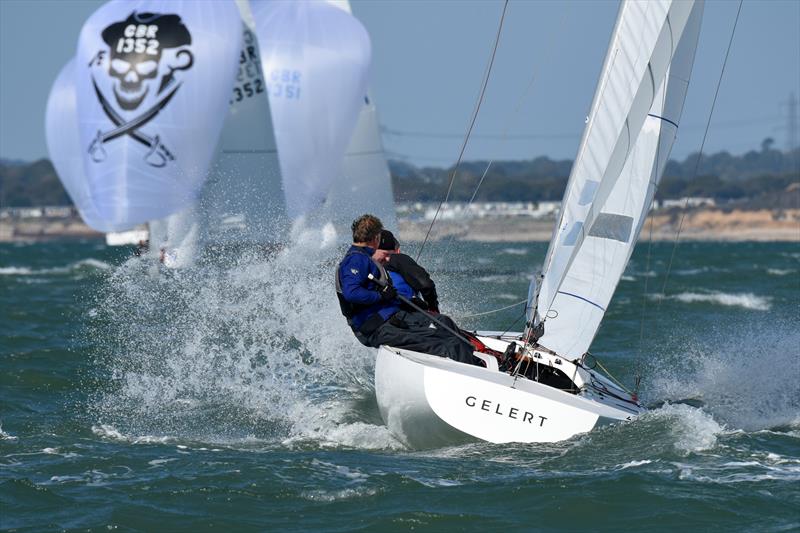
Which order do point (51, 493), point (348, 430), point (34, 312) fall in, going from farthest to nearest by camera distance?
point (34, 312) → point (348, 430) → point (51, 493)

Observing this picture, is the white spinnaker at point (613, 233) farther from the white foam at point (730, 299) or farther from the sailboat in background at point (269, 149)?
the sailboat in background at point (269, 149)

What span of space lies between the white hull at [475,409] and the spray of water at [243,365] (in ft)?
1.17

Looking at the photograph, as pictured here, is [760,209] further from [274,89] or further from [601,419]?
[601,419]

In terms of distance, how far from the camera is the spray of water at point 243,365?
688 centimetres

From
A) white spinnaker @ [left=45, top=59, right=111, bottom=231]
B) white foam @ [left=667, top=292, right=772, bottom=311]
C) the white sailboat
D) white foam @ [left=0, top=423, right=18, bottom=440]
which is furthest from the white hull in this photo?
white spinnaker @ [left=45, top=59, right=111, bottom=231]

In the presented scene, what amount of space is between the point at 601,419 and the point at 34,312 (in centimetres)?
1086

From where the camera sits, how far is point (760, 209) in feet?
296

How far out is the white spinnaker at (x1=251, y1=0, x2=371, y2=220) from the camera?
1900cm

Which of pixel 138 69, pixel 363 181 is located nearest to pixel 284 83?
pixel 363 181

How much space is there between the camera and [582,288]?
7.12 meters

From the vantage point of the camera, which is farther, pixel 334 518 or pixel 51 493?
pixel 51 493

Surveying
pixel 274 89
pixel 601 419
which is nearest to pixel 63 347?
pixel 601 419

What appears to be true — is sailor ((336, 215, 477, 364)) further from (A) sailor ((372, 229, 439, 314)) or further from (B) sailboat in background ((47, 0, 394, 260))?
(B) sailboat in background ((47, 0, 394, 260))

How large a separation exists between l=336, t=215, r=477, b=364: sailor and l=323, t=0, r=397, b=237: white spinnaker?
12.9 metres
